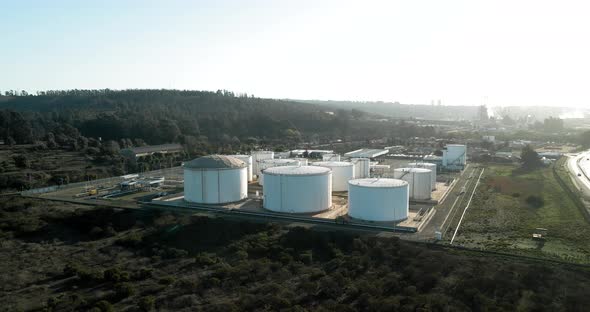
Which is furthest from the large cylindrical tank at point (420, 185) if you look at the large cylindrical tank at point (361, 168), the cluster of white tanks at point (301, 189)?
the large cylindrical tank at point (361, 168)

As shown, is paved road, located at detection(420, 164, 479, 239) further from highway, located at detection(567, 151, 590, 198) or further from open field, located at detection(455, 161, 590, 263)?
highway, located at detection(567, 151, 590, 198)

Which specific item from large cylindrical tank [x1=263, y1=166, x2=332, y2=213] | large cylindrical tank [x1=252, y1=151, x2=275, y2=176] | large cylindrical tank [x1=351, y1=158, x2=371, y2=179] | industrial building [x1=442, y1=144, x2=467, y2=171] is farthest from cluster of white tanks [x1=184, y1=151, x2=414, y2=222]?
industrial building [x1=442, y1=144, x2=467, y2=171]

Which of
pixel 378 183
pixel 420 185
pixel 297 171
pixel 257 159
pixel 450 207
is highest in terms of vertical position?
pixel 297 171

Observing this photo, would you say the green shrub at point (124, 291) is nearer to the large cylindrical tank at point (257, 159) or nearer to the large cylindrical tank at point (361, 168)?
the large cylindrical tank at point (257, 159)

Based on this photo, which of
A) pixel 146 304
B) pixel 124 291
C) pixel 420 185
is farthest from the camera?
pixel 420 185

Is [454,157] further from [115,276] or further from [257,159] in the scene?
[115,276]

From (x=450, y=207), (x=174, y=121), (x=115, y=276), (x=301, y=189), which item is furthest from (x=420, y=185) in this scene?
(x=174, y=121)
